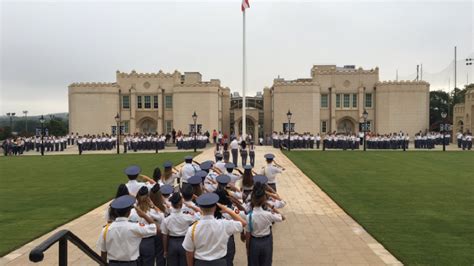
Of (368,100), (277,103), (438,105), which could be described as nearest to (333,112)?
(368,100)

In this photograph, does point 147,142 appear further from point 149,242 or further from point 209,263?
point 209,263

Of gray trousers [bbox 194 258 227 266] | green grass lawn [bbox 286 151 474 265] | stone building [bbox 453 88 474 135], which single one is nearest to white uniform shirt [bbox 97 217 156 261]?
gray trousers [bbox 194 258 227 266]

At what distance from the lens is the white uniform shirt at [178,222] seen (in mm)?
5867

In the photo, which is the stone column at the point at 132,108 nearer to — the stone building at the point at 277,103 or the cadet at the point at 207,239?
the stone building at the point at 277,103

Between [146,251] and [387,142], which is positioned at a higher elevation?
[387,142]

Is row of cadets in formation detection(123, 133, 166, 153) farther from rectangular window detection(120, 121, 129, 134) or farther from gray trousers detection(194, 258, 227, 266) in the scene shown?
gray trousers detection(194, 258, 227, 266)

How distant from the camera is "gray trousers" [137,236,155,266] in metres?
6.23

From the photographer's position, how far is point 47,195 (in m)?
14.1

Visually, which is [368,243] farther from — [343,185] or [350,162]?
[350,162]

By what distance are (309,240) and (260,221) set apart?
133 inches

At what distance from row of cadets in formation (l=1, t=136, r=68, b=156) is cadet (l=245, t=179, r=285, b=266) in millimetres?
34399

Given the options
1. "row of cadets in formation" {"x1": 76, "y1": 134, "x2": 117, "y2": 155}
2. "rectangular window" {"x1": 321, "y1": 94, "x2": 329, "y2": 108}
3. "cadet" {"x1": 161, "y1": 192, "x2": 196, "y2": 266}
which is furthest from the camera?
"rectangular window" {"x1": 321, "y1": 94, "x2": 329, "y2": 108}

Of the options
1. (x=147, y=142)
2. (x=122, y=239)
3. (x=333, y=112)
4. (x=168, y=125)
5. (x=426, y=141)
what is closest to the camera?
(x=122, y=239)

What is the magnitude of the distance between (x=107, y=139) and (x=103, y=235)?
118 feet
